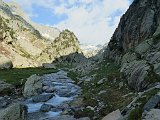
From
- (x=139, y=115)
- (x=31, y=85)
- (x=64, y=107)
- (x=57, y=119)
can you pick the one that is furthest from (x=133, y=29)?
(x=139, y=115)

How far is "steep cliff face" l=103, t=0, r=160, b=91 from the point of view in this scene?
3147 cm

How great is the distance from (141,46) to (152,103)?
1239 inches

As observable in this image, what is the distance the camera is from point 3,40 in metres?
160

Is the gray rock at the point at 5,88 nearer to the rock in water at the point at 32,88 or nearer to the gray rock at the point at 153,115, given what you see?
the rock in water at the point at 32,88

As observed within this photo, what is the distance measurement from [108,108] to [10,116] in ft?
26.7

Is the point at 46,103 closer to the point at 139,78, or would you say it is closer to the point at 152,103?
the point at 139,78

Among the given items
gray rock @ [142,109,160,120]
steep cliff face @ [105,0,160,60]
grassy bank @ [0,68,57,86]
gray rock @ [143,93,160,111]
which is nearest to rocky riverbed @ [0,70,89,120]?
grassy bank @ [0,68,57,86]

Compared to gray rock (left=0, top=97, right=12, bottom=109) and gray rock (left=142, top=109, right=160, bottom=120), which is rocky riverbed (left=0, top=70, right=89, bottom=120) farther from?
gray rock (left=142, top=109, right=160, bottom=120)

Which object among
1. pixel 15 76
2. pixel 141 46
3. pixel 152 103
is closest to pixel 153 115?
pixel 152 103

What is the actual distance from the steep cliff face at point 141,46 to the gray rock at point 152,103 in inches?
364

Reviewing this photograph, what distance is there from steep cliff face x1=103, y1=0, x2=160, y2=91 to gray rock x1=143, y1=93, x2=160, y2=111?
30.4 ft

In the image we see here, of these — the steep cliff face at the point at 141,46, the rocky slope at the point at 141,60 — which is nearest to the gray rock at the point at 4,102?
the rocky slope at the point at 141,60

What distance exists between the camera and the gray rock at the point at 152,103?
18172 mm

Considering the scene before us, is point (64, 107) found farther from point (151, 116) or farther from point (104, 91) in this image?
point (151, 116)
